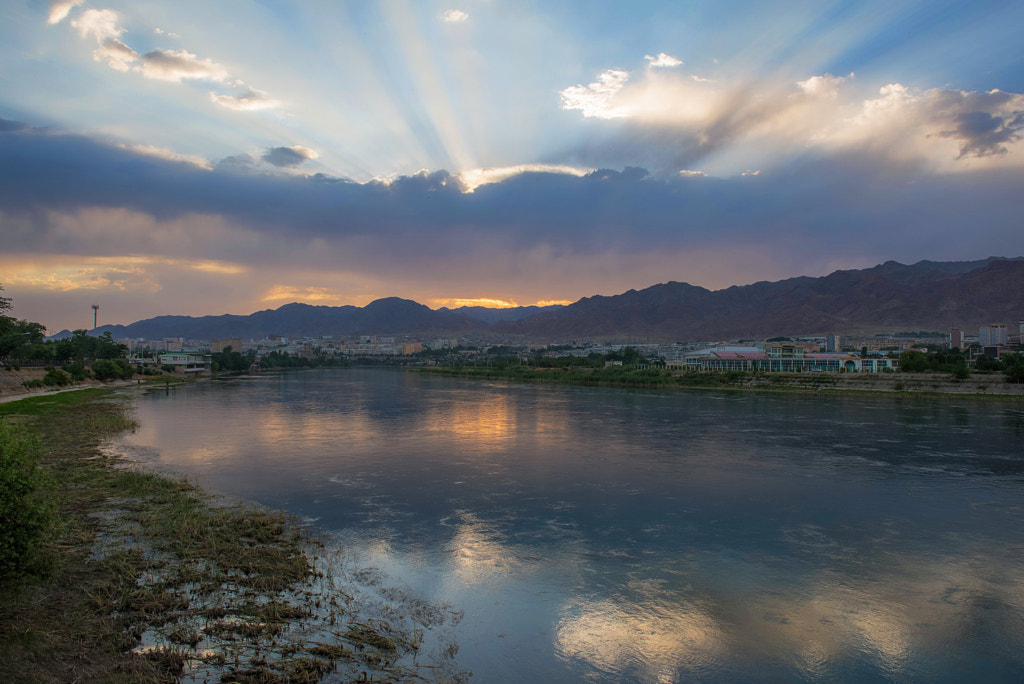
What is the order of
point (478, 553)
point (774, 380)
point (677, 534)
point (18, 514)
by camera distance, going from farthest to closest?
point (774, 380) → point (677, 534) → point (478, 553) → point (18, 514)

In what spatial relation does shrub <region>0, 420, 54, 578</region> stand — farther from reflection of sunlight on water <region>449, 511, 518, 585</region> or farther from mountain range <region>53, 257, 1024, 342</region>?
mountain range <region>53, 257, 1024, 342</region>

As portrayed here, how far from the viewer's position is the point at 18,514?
16.2 ft

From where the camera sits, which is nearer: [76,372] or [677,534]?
[677,534]

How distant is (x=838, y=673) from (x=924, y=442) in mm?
15443

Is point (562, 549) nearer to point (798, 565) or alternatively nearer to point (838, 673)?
point (798, 565)

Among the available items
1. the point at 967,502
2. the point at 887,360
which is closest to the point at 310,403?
the point at 967,502

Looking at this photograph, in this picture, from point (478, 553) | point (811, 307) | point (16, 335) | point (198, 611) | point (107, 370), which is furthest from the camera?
point (811, 307)

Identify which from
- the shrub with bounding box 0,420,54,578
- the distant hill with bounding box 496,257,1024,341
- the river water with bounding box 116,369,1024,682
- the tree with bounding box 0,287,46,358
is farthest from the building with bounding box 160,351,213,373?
the distant hill with bounding box 496,257,1024,341

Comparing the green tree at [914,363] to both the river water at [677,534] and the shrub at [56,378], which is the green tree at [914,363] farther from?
the shrub at [56,378]

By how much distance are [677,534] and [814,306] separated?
14199 centimetres

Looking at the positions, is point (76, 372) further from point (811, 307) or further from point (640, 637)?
point (811, 307)

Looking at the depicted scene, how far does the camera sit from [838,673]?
4.73 meters

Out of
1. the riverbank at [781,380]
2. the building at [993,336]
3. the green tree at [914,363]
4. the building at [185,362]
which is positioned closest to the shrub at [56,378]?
the building at [185,362]

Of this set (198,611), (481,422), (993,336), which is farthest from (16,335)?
(993,336)
